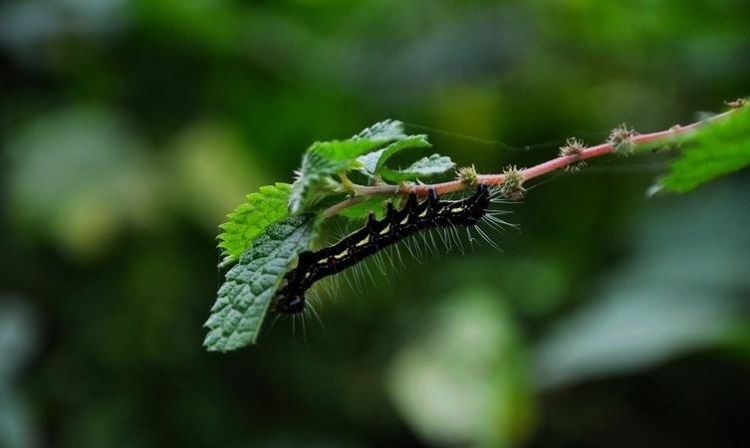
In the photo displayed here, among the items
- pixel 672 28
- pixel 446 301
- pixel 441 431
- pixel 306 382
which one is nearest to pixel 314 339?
pixel 306 382

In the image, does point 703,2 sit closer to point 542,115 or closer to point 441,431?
point 542,115

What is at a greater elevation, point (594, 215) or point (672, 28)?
point (672, 28)

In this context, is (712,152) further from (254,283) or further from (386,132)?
(254,283)

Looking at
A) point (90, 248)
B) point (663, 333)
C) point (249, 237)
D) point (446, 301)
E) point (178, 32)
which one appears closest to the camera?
point (249, 237)

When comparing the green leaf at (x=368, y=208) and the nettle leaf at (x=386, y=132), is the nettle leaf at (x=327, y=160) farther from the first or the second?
the green leaf at (x=368, y=208)

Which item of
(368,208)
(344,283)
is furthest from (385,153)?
(344,283)

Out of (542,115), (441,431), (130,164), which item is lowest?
(441,431)

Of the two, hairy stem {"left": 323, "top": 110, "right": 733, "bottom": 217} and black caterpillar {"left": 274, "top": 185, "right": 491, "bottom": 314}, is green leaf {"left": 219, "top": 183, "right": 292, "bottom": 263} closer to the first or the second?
hairy stem {"left": 323, "top": 110, "right": 733, "bottom": 217}
